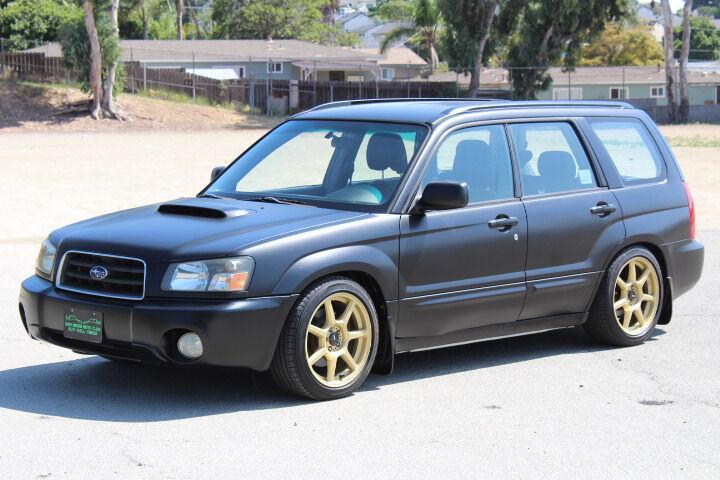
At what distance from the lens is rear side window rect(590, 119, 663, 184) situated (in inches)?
335

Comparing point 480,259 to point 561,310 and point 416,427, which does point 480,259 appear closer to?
point 561,310

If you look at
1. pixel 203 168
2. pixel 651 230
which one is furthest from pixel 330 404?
pixel 203 168

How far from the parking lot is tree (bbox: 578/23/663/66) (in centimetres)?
8660

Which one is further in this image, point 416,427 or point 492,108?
point 492,108

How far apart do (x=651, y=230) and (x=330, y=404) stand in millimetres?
2949

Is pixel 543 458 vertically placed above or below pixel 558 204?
below

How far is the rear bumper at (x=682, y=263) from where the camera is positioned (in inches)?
339

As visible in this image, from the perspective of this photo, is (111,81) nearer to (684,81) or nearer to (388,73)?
(684,81)

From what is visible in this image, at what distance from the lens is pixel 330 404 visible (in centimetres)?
663

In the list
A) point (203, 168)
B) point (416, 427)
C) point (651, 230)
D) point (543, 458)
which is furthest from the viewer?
point (203, 168)

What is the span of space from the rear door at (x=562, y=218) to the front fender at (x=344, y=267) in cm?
117

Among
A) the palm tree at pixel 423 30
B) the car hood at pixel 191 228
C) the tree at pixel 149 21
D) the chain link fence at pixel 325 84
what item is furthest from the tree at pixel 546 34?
the car hood at pixel 191 228

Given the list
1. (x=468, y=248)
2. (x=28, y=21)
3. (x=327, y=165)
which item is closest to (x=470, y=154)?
(x=468, y=248)

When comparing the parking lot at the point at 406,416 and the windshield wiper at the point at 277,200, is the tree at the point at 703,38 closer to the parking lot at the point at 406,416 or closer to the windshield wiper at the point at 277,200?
the parking lot at the point at 406,416
